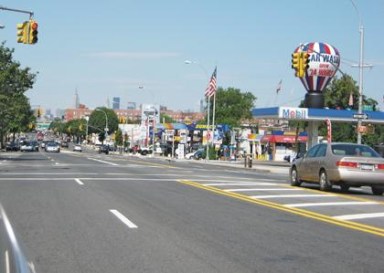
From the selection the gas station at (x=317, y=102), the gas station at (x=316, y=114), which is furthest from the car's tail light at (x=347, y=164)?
the gas station at (x=316, y=114)

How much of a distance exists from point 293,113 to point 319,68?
526 cm

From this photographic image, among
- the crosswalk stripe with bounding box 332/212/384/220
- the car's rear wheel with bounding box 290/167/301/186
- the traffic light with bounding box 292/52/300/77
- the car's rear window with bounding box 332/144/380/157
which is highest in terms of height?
the traffic light with bounding box 292/52/300/77

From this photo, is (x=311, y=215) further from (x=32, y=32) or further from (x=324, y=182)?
(x=32, y=32)

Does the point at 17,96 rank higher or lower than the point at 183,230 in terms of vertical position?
higher

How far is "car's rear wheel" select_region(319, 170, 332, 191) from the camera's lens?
772 inches

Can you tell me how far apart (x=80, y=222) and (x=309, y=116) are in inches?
1822

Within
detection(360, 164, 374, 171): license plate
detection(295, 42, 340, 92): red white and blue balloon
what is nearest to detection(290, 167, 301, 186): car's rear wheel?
detection(360, 164, 374, 171): license plate

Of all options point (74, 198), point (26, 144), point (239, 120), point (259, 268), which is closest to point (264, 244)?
point (259, 268)

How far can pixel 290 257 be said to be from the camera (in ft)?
27.7

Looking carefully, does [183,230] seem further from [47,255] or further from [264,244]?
[47,255]

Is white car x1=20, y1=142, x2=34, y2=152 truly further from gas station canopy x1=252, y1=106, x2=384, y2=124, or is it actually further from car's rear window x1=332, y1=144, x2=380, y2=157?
car's rear window x1=332, y1=144, x2=380, y2=157

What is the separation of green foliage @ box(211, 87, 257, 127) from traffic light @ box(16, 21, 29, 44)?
399 feet

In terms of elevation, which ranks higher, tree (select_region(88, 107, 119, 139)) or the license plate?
tree (select_region(88, 107, 119, 139))

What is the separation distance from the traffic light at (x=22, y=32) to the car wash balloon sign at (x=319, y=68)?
3266 centimetres
